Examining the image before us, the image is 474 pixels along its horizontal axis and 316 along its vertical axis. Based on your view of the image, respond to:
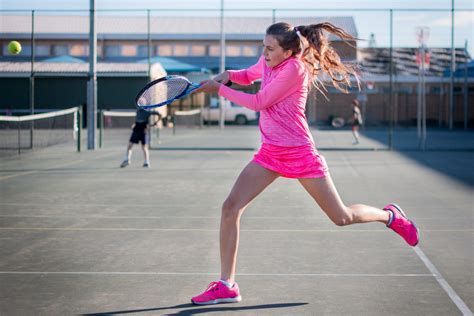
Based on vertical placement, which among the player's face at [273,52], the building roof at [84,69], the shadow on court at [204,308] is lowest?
the shadow on court at [204,308]

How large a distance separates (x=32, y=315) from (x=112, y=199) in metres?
6.34

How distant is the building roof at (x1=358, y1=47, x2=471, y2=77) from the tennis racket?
98.8 feet

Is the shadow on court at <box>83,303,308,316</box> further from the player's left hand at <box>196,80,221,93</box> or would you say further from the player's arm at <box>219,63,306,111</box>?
the player's left hand at <box>196,80,221,93</box>

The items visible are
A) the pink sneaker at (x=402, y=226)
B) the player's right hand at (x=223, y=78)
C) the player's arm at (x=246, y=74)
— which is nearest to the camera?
the player's right hand at (x=223, y=78)

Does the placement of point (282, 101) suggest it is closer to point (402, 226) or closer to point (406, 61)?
point (402, 226)

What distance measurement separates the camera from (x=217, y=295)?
212 inches

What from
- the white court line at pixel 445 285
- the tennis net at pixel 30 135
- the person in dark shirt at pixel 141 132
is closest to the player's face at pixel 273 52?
the white court line at pixel 445 285

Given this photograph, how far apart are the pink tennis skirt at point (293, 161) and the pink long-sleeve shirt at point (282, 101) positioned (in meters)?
0.04

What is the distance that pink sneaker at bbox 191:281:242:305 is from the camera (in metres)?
5.38

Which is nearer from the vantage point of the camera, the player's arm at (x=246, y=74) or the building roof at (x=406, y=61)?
the player's arm at (x=246, y=74)

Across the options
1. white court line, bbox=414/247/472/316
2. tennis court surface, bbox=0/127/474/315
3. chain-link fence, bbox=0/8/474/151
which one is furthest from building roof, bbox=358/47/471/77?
white court line, bbox=414/247/472/316

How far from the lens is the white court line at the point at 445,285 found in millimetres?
5250

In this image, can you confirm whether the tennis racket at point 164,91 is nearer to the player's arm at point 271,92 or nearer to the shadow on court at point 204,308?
the player's arm at point 271,92

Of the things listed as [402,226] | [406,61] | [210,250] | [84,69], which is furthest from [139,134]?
[406,61]
